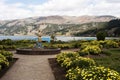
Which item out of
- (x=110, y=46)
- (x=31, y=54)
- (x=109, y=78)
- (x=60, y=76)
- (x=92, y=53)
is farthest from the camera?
(x=110, y=46)

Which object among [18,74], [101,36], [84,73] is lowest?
[101,36]

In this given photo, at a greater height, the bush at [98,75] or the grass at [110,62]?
the bush at [98,75]

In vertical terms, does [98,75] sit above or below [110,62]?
above

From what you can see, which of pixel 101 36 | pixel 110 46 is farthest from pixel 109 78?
pixel 101 36

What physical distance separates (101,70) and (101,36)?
1511 inches

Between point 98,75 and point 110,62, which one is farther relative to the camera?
point 110,62

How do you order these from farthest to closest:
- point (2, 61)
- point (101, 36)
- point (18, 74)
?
point (101, 36) < point (2, 61) < point (18, 74)

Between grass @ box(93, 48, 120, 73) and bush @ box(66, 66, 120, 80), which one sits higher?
bush @ box(66, 66, 120, 80)

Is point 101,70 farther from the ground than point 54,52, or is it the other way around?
point 101,70

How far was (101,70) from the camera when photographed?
455 inches

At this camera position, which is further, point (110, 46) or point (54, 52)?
point (110, 46)

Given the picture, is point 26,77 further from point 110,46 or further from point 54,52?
point 110,46

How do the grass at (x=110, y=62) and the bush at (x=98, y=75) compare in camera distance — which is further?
the grass at (x=110, y=62)

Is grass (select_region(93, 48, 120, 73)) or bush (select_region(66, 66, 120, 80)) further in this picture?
grass (select_region(93, 48, 120, 73))
